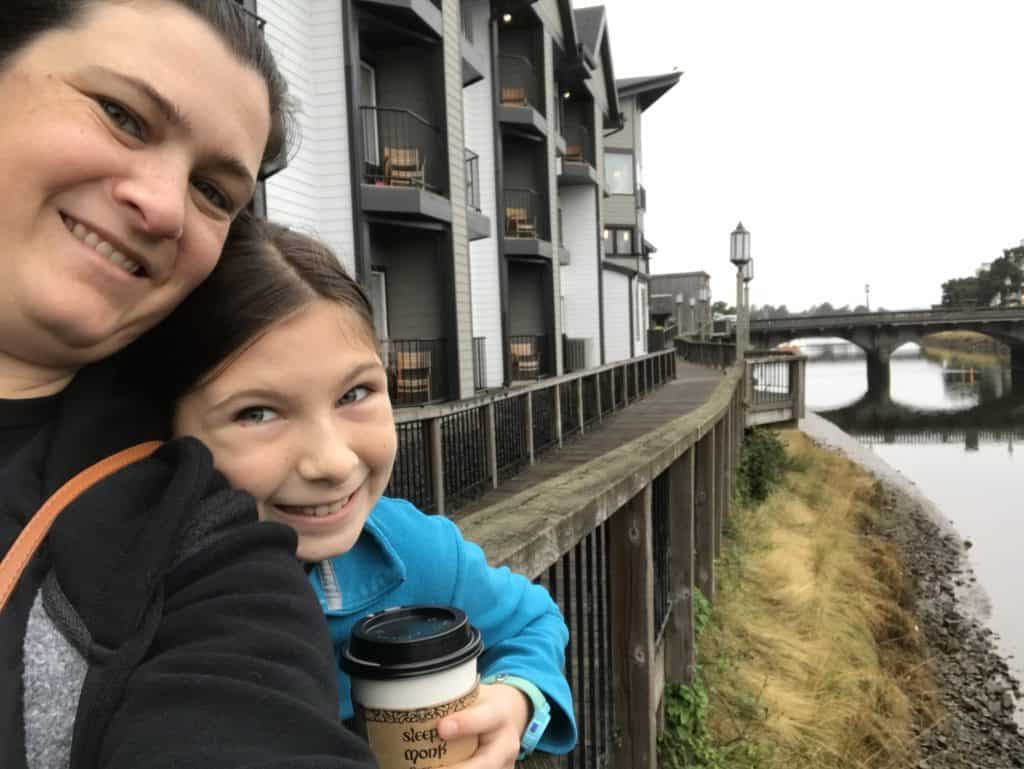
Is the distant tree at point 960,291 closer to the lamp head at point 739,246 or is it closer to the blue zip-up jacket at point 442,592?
the lamp head at point 739,246

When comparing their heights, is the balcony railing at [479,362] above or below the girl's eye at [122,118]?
below

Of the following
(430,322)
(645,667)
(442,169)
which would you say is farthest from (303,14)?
(645,667)

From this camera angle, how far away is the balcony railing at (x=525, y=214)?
1911 cm

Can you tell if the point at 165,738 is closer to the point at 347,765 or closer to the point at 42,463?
the point at 347,765

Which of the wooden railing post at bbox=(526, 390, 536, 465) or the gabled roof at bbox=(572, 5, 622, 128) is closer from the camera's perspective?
the wooden railing post at bbox=(526, 390, 536, 465)

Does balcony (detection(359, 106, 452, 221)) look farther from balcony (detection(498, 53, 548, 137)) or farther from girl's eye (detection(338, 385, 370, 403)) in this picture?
girl's eye (detection(338, 385, 370, 403))

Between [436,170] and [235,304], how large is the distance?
12512 mm

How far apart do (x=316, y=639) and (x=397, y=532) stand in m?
0.52

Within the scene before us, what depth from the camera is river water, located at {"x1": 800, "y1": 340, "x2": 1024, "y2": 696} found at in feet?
53.2

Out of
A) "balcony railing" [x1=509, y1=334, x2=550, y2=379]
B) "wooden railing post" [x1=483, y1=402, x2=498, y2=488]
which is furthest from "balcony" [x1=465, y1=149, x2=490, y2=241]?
"wooden railing post" [x1=483, y1=402, x2=498, y2=488]

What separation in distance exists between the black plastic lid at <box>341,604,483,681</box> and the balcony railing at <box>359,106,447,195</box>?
37.9 ft

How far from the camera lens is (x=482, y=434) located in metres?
8.53

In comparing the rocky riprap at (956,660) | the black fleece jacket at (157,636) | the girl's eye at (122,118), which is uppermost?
the girl's eye at (122,118)

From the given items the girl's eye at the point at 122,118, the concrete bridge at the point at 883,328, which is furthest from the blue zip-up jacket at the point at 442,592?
the concrete bridge at the point at 883,328
